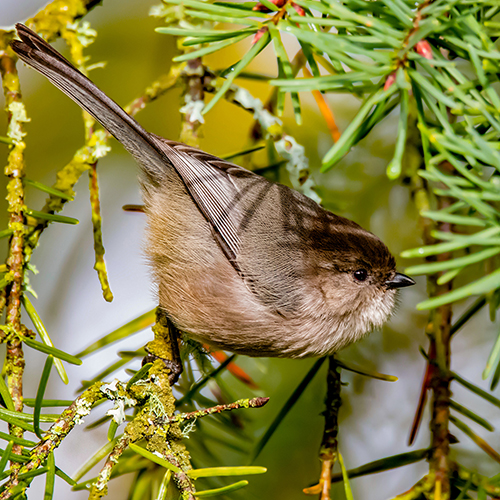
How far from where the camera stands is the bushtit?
4.90 ft

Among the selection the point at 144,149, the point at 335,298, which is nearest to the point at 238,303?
the point at 335,298

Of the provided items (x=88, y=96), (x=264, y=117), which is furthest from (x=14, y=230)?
(x=264, y=117)

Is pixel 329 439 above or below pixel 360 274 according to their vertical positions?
below

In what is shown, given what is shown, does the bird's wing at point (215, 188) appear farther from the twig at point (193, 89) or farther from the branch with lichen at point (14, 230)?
the branch with lichen at point (14, 230)

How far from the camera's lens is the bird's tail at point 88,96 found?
124 cm

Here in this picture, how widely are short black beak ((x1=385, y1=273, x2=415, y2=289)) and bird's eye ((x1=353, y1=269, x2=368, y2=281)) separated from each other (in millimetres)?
82

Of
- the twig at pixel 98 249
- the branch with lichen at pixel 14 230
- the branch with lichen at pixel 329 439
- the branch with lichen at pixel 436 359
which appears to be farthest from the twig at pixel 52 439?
the branch with lichen at pixel 436 359

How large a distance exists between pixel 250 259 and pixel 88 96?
70cm

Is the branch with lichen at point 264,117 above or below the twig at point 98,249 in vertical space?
above

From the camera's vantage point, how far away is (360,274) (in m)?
1.63

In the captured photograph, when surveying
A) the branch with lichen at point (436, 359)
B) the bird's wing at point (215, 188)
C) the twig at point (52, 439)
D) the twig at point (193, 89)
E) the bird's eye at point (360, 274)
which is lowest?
the twig at point (52, 439)

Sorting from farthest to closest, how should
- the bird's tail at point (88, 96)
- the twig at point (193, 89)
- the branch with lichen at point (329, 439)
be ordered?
the twig at point (193, 89) < the bird's tail at point (88, 96) < the branch with lichen at point (329, 439)

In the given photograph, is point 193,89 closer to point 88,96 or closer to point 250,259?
point 88,96

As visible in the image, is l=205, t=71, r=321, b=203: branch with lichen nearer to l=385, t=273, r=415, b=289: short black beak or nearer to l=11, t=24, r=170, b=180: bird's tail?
l=11, t=24, r=170, b=180: bird's tail
